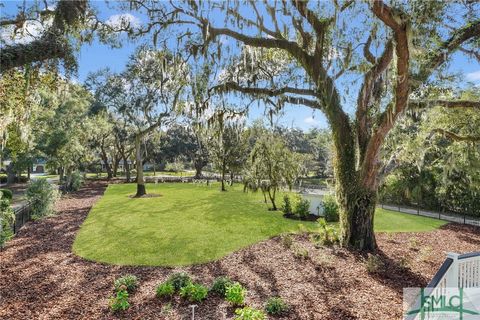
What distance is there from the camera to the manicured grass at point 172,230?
972cm

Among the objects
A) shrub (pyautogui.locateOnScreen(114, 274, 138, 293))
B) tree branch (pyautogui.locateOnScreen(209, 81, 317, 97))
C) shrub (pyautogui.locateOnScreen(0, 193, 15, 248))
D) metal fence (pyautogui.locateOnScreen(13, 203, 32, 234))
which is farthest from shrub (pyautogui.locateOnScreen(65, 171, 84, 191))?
shrub (pyautogui.locateOnScreen(114, 274, 138, 293))

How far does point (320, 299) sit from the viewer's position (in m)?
6.55

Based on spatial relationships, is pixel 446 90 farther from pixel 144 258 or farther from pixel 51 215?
pixel 51 215

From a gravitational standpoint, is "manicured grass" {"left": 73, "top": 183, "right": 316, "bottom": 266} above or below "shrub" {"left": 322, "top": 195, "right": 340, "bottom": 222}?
below

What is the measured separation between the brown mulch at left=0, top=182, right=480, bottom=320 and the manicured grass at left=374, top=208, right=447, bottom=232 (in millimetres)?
2615

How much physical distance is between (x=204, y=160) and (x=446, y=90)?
3815 cm

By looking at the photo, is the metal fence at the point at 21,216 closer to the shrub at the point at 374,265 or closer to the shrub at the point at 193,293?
the shrub at the point at 193,293

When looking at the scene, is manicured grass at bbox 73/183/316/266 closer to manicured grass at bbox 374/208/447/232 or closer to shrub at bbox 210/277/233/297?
shrub at bbox 210/277/233/297

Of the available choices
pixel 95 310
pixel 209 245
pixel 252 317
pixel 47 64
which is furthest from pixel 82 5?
pixel 209 245

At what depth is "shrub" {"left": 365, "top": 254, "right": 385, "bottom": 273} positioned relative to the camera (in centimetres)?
801

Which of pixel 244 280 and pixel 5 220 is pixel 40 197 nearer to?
pixel 5 220

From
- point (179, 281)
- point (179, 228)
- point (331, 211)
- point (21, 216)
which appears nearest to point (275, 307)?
point (179, 281)

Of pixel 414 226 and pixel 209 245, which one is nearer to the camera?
pixel 209 245

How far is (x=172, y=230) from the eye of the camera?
12.8 meters
